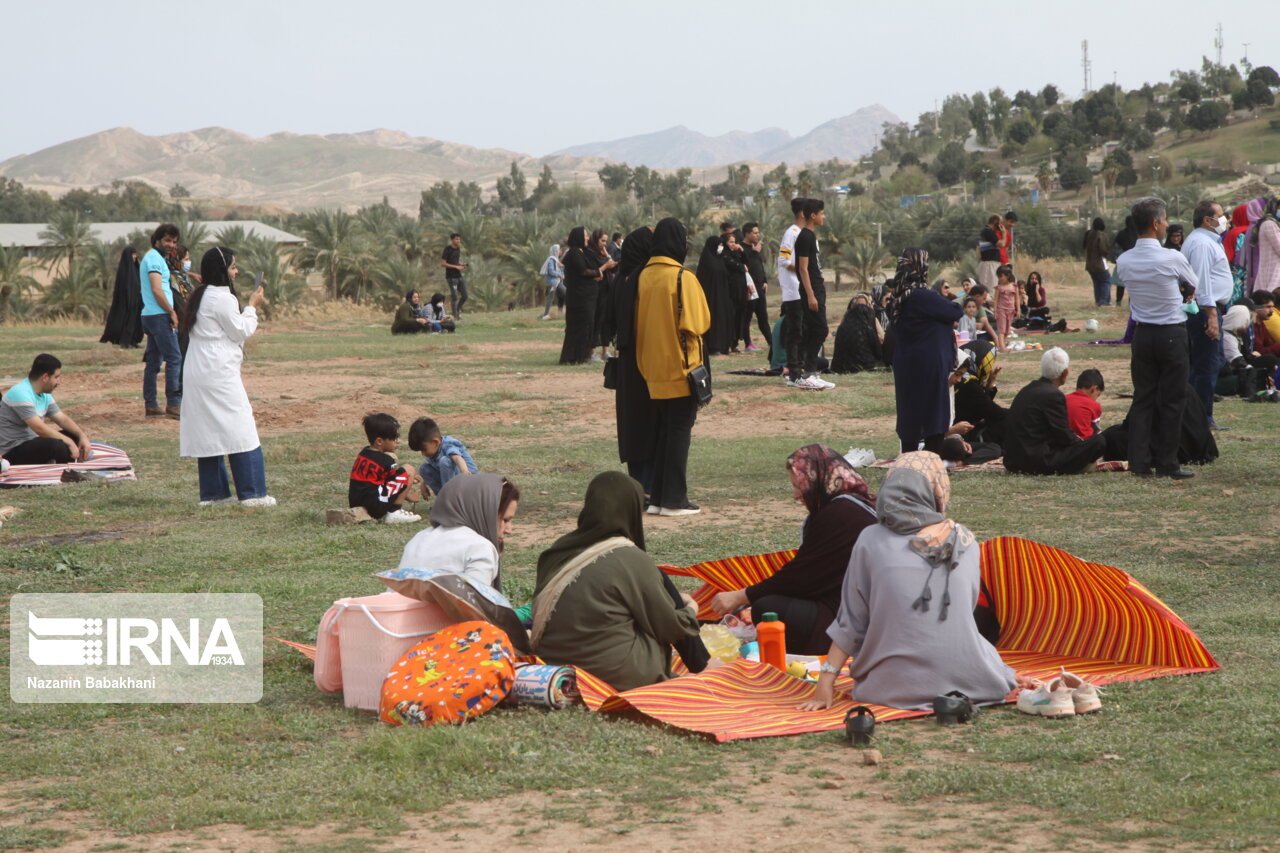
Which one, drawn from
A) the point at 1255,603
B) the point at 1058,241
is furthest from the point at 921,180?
the point at 1255,603

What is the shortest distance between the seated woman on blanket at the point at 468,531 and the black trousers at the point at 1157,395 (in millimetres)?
5348

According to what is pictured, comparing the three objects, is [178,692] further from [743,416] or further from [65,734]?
[743,416]

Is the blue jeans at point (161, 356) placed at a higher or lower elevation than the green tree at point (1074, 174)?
lower

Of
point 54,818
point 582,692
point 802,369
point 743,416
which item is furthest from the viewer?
point 802,369

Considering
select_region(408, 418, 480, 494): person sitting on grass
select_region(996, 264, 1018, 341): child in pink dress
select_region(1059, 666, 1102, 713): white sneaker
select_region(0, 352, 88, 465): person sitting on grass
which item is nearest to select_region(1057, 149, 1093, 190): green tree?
select_region(996, 264, 1018, 341): child in pink dress

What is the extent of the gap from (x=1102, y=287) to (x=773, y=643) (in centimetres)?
2004

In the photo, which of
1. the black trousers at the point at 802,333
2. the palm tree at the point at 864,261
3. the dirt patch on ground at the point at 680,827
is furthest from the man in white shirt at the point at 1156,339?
the palm tree at the point at 864,261

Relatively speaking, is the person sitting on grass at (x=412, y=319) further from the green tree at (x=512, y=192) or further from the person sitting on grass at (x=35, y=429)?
the green tree at (x=512, y=192)

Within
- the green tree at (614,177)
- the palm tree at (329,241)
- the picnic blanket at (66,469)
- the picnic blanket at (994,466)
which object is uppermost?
the green tree at (614,177)

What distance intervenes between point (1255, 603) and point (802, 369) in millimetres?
9353

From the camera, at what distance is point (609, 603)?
516 cm

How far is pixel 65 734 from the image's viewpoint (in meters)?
4.96

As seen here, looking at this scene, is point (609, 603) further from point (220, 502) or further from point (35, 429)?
point (35, 429)

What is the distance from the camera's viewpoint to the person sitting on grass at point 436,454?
340 inches
